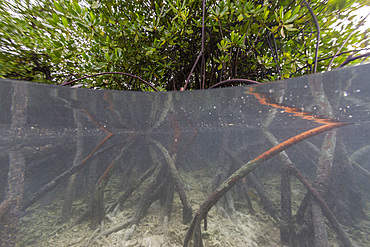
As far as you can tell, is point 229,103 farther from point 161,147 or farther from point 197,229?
point 197,229

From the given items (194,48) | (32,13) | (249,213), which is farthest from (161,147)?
(32,13)

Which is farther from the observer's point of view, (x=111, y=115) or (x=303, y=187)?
(x=111, y=115)

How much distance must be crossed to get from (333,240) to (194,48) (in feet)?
4.54

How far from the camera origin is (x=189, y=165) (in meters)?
0.67

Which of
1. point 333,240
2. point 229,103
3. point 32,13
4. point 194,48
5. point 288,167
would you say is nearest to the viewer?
point 333,240

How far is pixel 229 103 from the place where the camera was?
0.66 meters

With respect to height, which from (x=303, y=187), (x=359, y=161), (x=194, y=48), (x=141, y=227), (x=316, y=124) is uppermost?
(x=194, y=48)

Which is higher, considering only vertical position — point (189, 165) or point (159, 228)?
point (189, 165)

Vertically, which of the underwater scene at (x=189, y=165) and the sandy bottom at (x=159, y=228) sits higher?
the underwater scene at (x=189, y=165)

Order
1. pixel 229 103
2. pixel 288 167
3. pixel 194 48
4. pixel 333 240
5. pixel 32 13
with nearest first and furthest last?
1. pixel 333 240
2. pixel 288 167
3. pixel 229 103
4. pixel 32 13
5. pixel 194 48

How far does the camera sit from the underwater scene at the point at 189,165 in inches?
18.7

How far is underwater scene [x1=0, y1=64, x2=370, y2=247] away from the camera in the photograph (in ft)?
1.56

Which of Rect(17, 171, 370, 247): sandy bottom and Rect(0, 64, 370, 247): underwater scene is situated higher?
Rect(0, 64, 370, 247): underwater scene

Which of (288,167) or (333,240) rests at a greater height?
(288,167)
